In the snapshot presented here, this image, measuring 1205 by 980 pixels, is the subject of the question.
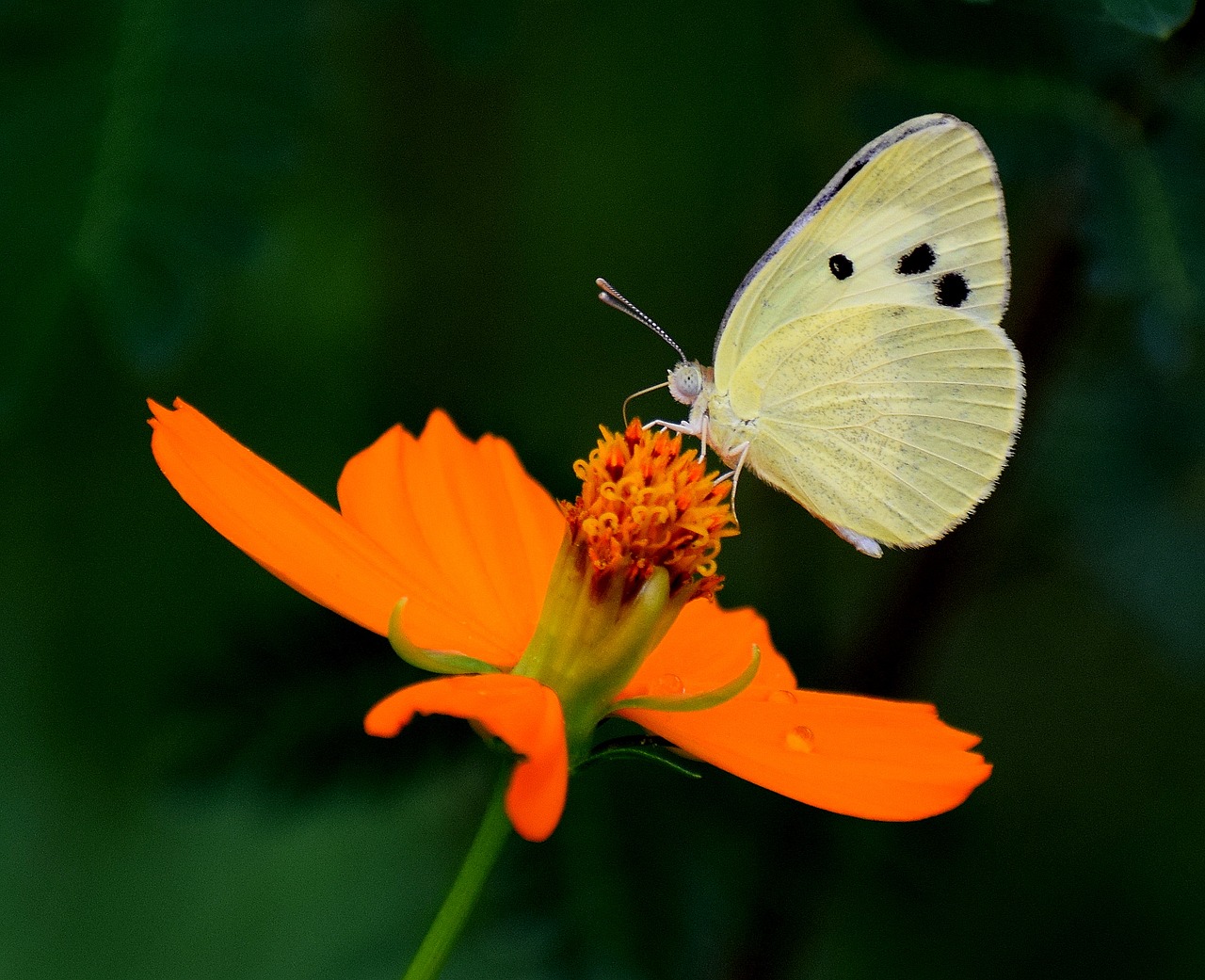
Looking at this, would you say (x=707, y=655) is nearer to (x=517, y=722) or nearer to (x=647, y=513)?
(x=647, y=513)

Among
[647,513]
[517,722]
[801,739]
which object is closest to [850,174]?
[647,513]

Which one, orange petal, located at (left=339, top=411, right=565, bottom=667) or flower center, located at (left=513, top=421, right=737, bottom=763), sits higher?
flower center, located at (left=513, top=421, right=737, bottom=763)

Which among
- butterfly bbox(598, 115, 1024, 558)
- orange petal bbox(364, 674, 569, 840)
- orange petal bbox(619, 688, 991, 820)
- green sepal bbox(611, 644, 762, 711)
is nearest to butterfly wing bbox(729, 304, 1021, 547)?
butterfly bbox(598, 115, 1024, 558)

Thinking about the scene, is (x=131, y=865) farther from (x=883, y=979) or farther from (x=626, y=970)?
(x=883, y=979)

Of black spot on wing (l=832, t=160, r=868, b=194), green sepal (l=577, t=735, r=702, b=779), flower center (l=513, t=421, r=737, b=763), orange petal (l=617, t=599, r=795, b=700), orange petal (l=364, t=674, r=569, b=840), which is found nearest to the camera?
orange petal (l=364, t=674, r=569, b=840)

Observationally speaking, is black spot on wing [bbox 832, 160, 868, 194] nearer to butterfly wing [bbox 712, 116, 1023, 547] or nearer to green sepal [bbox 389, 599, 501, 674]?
butterfly wing [bbox 712, 116, 1023, 547]
